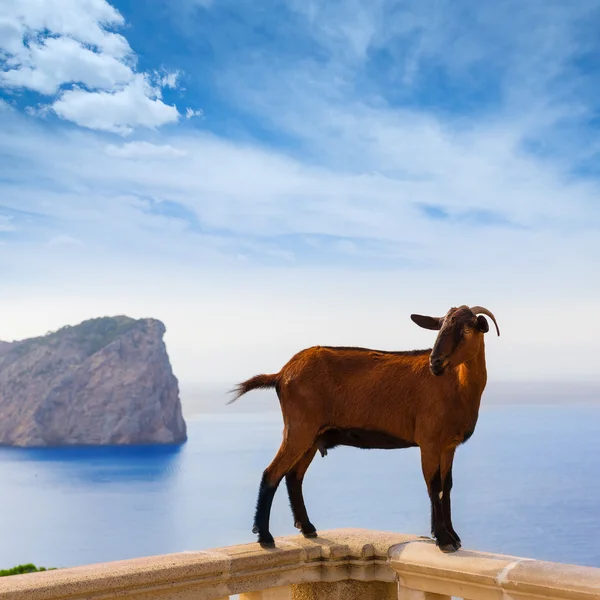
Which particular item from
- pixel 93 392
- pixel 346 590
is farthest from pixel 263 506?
pixel 93 392

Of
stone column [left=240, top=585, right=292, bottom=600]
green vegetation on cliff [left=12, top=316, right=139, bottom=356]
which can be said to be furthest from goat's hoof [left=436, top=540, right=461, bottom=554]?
green vegetation on cliff [left=12, top=316, right=139, bottom=356]

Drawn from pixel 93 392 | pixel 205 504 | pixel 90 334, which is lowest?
pixel 205 504

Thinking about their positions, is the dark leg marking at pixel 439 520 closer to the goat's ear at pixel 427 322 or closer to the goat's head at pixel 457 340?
the goat's head at pixel 457 340

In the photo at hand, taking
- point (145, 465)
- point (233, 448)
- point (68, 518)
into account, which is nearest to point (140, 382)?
point (145, 465)

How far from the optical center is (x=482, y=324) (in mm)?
3908

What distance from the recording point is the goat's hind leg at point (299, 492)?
4.33 metres

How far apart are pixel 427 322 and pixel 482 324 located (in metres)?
0.31

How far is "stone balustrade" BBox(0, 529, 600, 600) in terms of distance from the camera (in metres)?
3.14

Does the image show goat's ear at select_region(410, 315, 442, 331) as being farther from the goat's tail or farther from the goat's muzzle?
the goat's tail

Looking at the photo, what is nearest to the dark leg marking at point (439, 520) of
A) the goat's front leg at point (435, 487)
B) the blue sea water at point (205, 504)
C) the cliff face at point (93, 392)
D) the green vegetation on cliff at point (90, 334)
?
the goat's front leg at point (435, 487)

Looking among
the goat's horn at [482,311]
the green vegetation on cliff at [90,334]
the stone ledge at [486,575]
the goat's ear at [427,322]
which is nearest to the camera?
the stone ledge at [486,575]

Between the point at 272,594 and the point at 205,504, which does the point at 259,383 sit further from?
the point at 205,504

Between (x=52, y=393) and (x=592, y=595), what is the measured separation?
10920 cm

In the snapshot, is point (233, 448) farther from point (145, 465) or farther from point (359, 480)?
point (145, 465)
